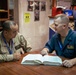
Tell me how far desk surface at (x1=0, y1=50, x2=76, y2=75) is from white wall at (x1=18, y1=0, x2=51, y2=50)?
2531 millimetres

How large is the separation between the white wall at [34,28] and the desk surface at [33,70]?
2531mm

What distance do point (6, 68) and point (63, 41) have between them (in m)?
0.84

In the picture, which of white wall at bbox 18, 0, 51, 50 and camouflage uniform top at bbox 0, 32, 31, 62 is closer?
camouflage uniform top at bbox 0, 32, 31, 62

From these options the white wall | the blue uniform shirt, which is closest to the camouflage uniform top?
the blue uniform shirt

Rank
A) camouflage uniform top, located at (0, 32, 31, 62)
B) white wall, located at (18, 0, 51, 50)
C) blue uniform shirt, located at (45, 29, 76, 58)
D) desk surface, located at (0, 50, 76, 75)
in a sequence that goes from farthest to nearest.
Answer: white wall, located at (18, 0, 51, 50), blue uniform shirt, located at (45, 29, 76, 58), camouflage uniform top, located at (0, 32, 31, 62), desk surface, located at (0, 50, 76, 75)

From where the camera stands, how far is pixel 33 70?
144 centimetres

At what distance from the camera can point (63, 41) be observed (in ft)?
6.46

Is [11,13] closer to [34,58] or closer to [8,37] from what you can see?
[8,37]

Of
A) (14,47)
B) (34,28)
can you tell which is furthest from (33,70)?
(34,28)

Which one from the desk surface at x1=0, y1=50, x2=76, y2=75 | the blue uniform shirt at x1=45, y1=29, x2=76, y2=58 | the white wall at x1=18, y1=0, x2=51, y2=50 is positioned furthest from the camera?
the white wall at x1=18, y1=0, x2=51, y2=50

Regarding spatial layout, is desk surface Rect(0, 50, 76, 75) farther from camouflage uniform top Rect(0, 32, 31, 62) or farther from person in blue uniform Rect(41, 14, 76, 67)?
person in blue uniform Rect(41, 14, 76, 67)

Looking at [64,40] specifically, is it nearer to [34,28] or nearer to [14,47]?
[14,47]

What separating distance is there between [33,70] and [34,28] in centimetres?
298

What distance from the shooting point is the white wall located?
396 centimetres
